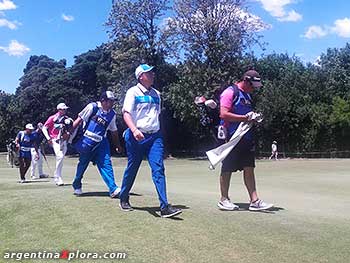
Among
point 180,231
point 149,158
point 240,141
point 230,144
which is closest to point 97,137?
point 149,158

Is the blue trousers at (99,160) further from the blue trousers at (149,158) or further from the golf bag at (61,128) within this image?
the golf bag at (61,128)

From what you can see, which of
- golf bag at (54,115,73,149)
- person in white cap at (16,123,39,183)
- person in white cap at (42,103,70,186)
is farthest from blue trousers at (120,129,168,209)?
person in white cap at (16,123,39,183)

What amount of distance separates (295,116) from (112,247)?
4828 centimetres

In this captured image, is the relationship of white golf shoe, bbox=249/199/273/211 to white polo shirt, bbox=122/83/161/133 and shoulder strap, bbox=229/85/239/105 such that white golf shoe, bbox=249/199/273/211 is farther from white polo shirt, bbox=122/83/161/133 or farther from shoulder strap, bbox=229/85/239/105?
white polo shirt, bbox=122/83/161/133

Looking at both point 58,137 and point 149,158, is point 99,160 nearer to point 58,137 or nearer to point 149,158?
point 149,158

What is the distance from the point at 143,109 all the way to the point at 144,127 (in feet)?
0.90

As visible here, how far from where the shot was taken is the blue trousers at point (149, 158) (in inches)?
286

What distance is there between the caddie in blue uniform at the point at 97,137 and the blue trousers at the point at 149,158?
1702mm

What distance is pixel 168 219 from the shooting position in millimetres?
7051

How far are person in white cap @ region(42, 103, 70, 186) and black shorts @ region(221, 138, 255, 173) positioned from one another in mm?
5503

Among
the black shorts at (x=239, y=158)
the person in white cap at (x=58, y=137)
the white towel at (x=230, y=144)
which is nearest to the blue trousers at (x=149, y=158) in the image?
the white towel at (x=230, y=144)

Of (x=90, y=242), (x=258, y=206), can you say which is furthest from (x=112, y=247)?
(x=258, y=206)

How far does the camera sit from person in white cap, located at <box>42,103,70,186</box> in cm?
1247

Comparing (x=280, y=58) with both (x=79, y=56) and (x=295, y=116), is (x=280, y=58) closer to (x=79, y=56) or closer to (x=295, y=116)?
(x=295, y=116)
